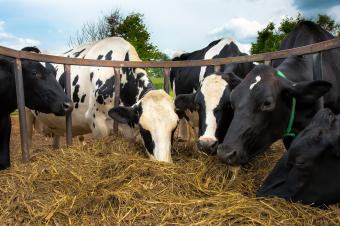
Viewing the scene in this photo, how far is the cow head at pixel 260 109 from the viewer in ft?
11.8

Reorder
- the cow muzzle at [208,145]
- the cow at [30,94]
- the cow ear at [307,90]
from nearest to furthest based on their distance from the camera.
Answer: the cow ear at [307,90]
the cow muzzle at [208,145]
the cow at [30,94]

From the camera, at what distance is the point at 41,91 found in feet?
17.8

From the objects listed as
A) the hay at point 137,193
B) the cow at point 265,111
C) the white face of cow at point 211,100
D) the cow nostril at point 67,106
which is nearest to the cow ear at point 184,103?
the white face of cow at point 211,100

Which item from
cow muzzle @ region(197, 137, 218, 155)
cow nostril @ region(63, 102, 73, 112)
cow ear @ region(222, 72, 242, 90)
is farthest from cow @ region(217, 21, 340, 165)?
cow nostril @ region(63, 102, 73, 112)

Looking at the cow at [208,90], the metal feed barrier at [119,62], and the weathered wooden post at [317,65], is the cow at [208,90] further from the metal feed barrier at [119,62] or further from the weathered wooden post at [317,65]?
the weathered wooden post at [317,65]

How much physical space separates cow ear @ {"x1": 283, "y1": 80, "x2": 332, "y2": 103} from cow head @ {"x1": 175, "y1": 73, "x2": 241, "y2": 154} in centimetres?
92

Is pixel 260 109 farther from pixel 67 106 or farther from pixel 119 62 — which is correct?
pixel 119 62

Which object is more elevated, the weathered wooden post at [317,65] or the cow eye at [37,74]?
the weathered wooden post at [317,65]

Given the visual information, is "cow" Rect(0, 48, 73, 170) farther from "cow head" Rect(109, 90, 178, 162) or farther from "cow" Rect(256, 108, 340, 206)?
"cow" Rect(256, 108, 340, 206)

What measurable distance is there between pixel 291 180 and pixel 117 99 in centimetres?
341

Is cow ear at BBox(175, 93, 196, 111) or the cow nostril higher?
cow ear at BBox(175, 93, 196, 111)

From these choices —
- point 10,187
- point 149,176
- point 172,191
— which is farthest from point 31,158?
point 172,191

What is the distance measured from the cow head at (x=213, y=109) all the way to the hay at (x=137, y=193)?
0.21 m

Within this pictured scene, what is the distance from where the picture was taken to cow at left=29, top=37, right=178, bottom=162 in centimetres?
474
